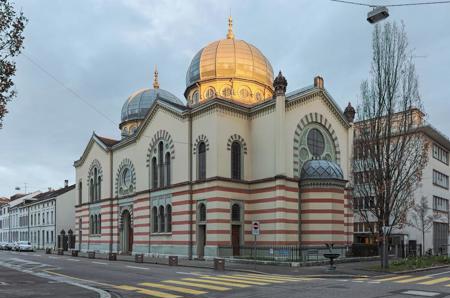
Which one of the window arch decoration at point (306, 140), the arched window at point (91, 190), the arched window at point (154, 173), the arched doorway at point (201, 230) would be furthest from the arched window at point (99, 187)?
the window arch decoration at point (306, 140)

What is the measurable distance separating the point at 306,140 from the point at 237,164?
17.8 feet

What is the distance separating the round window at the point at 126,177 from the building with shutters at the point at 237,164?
0.62 meters

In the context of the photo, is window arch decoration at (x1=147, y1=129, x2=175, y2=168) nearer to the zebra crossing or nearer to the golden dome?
the golden dome

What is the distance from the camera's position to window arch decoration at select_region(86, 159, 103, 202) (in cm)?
5203

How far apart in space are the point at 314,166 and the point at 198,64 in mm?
15487

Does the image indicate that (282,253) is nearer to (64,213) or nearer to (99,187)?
(99,187)

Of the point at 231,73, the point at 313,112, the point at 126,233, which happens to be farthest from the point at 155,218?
the point at 313,112

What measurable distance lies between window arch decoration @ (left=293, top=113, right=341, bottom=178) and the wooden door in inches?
219

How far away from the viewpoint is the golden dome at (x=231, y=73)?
4344 cm

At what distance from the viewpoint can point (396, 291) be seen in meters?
17.1

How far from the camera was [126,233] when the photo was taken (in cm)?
4694

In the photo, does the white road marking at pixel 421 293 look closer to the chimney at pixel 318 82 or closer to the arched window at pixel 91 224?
the chimney at pixel 318 82

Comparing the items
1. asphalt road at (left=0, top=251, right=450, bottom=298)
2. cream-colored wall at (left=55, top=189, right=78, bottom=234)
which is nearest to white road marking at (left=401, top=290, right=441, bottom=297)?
asphalt road at (left=0, top=251, right=450, bottom=298)

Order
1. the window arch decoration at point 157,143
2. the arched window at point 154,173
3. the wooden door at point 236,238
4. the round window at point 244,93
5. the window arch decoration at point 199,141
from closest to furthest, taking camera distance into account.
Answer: the wooden door at point 236,238 < the window arch decoration at point 199,141 < the window arch decoration at point 157,143 < the arched window at point 154,173 < the round window at point 244,93
